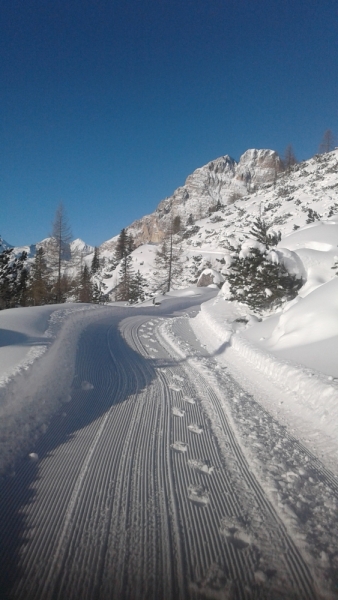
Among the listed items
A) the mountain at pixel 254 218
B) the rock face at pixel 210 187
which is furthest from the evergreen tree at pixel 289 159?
the rock face at pixel 210 187

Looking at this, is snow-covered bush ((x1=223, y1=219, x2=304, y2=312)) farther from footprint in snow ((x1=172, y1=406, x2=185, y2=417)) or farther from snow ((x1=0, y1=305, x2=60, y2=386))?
snow ((x1=0, y1=305, x2=60, y2=386))

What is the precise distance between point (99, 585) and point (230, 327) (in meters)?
9.80

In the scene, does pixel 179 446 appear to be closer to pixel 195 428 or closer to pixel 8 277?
pixel 195 428

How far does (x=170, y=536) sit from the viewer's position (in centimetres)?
227

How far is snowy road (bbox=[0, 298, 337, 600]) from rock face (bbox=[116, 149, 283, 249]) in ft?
314

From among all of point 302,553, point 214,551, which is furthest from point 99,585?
point 302,553

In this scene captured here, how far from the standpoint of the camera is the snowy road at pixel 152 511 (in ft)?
6.24

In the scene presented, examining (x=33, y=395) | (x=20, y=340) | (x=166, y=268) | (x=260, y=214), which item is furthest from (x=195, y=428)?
(x=260, y=214)

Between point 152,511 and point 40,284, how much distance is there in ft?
88.0

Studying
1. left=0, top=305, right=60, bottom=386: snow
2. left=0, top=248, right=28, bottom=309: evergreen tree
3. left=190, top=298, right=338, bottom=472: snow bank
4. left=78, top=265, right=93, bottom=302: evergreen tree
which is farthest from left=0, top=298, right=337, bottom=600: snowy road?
left=78, top=265, right=93, bottom=302: evergreen tree

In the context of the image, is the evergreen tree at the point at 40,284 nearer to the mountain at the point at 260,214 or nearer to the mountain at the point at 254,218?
the mountain at the point at 254,218

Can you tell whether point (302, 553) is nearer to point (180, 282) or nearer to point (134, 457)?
point (134, 457)

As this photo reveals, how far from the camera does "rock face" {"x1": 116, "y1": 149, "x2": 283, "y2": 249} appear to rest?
102 meters

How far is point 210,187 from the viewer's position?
112125mm
